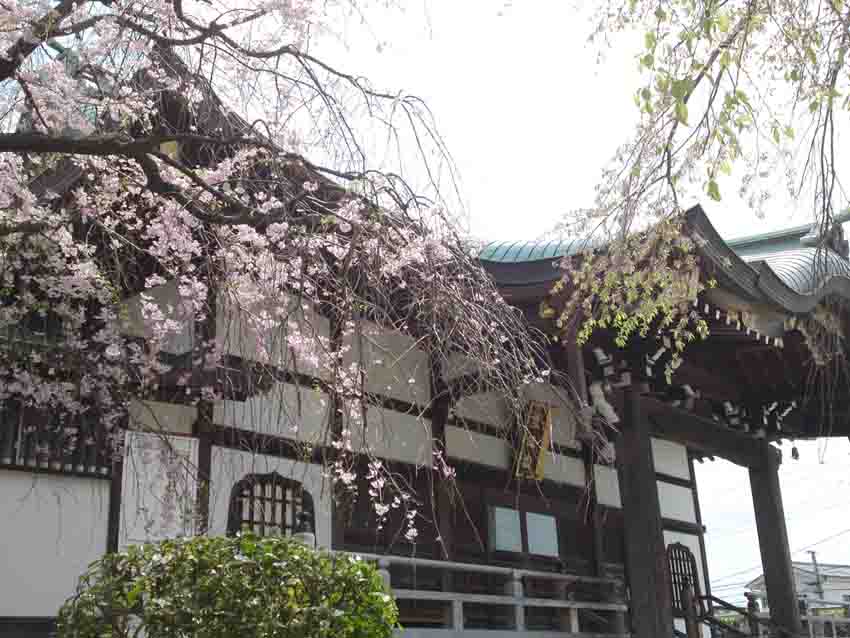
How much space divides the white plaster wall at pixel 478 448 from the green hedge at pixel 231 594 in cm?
482

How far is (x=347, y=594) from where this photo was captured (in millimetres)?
4582

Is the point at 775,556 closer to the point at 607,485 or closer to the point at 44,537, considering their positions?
the point at 607,485

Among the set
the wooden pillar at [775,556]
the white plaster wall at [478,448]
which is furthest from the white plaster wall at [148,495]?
the wooden pillar at [775,556]

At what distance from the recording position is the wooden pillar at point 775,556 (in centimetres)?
1212

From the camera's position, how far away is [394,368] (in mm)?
9367

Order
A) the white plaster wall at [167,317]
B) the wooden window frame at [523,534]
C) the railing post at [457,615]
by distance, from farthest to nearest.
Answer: the wooden window frame at [523,534], the railing post at [457,615], the white plaster wall at [167,317]

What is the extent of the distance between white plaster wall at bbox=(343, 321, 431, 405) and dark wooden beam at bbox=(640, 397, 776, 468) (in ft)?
7.98

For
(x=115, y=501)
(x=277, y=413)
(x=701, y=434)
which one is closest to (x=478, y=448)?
(x=277, y=413)

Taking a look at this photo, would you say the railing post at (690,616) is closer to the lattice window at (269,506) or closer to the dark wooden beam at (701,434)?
the dark wooden beam at (701,434)

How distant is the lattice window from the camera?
7.26 m

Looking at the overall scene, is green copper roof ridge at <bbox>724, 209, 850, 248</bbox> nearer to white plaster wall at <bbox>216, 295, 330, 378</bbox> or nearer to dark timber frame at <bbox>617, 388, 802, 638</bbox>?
dark timber frame at <bbox>617, 388, 802, 638</bbox>

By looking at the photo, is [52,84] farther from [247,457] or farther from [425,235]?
[247,457]

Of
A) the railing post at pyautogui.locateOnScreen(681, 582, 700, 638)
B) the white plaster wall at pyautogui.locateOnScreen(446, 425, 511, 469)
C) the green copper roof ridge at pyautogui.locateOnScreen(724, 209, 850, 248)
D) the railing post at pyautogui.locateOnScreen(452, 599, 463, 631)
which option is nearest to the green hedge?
the railing post at pyautogui.locateOnScreen(452, 599, 463, 631)

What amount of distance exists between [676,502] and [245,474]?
8.10 m
